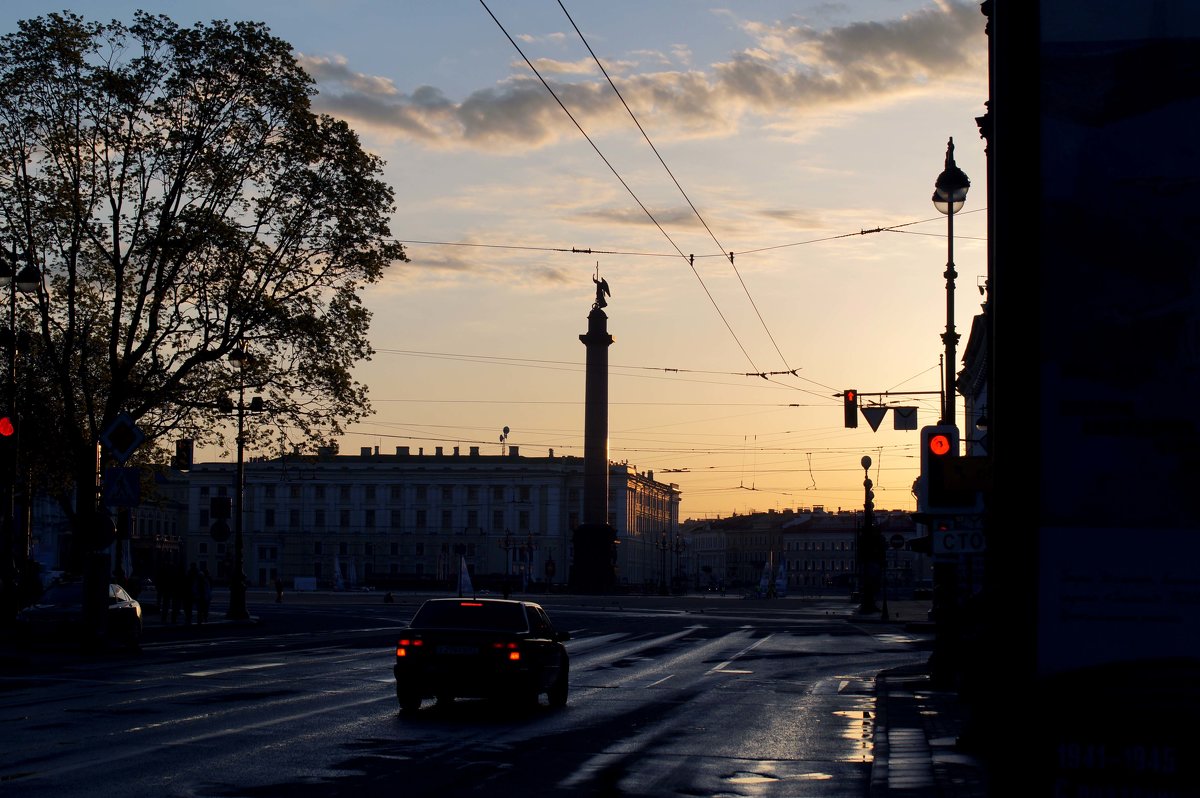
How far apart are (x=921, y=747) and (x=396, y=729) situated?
5.70 metres

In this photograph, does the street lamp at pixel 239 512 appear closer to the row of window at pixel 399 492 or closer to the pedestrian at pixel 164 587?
the pedestrian at pixel 164 587

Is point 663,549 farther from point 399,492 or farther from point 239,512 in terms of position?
point 239,512

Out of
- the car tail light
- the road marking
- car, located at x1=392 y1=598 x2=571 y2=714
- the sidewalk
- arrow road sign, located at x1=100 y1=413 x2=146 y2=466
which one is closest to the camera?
the sidewalk

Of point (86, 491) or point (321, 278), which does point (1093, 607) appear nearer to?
point (86, 491)

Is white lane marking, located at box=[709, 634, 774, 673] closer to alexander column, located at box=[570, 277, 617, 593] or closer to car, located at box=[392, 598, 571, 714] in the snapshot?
car, located at box=[392, 598, 571, 714]

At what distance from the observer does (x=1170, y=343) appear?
570 centimetres

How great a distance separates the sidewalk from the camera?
12156mm

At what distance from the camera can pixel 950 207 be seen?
26.4 meters

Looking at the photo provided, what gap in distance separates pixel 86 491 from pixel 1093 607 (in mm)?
31586

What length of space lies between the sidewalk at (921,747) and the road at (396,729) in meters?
0.29

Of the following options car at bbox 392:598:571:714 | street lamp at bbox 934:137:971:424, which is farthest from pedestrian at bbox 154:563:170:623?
car at bbox 392:598:571:714

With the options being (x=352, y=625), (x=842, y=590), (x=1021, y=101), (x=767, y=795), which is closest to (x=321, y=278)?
(x=352, y=625)

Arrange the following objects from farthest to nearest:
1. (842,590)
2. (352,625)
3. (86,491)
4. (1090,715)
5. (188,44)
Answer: (842,590), (352,625), (188,44), (86,491), (1090,715)

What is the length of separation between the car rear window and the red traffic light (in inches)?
222
